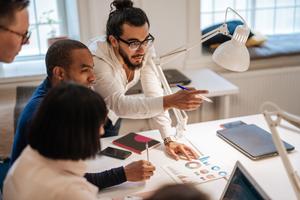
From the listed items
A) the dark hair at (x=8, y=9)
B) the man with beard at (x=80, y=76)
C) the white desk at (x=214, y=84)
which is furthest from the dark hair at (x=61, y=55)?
the white desk at (x=214, y=84)

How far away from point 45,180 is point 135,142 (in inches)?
37.0

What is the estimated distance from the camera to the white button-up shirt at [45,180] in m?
1.03

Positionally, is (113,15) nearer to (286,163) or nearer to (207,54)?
(286,163)

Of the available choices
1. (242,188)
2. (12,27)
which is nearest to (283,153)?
(242,188)

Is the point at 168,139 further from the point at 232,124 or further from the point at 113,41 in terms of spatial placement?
the point at 113,41

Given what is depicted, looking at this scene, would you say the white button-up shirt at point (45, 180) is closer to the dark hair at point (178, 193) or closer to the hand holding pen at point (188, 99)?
the dark hair at point (178, 193)

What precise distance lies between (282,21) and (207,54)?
90cm

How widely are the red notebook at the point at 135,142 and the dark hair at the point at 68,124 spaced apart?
0.82 meters

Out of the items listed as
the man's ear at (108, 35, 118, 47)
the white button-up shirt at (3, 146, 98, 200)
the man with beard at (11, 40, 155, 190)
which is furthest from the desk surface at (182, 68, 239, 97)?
the white button-up shirt at (3, 146, 98, 200)

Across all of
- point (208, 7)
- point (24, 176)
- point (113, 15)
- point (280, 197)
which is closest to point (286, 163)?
point (280, 197)

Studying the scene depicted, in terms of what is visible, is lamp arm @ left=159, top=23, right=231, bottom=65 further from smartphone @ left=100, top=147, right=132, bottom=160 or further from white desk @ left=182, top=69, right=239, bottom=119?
white desk @ left=182, top=69, right=239, bottom=119

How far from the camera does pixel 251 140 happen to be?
190 cm

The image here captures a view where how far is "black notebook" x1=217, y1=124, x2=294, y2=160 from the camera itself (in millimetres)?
1787

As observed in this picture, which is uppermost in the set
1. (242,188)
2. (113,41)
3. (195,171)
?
(113,41)
